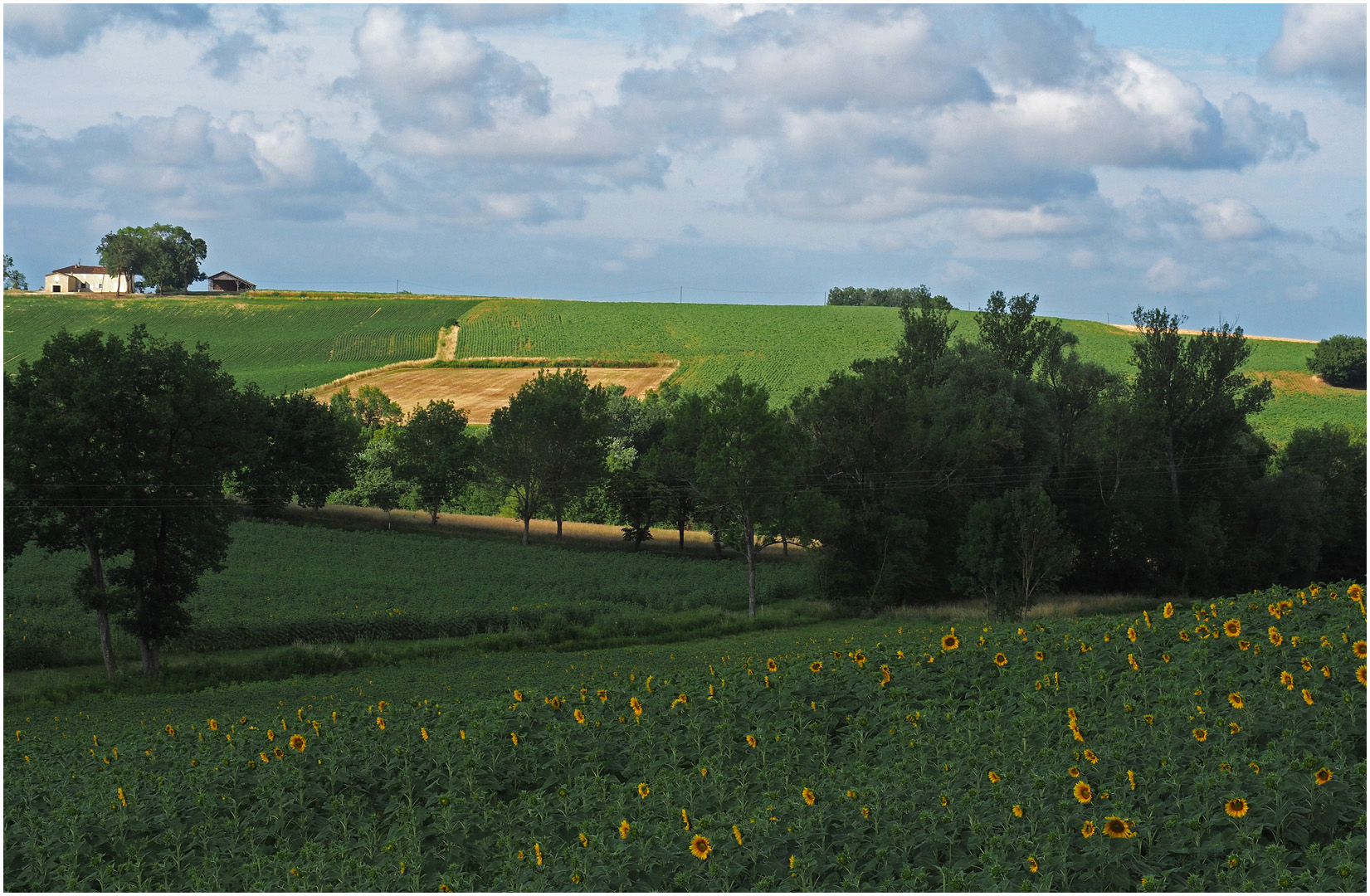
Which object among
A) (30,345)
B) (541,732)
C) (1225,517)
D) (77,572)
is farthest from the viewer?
(30,345)

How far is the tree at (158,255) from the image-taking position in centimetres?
12912

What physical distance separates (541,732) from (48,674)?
2419cm

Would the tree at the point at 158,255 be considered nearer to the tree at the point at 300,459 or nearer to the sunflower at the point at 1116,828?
the tree at the point at 300,459

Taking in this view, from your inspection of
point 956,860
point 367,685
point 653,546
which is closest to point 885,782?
point 956,860

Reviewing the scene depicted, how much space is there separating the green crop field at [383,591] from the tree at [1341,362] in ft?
230

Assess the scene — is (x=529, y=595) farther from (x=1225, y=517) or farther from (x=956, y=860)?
(x=956, y=860)

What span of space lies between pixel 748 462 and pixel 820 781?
34357 mm

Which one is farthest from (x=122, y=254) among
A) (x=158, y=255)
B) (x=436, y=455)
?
(x=436, y=455)

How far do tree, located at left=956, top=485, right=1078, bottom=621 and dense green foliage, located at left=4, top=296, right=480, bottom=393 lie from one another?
68.2 metres

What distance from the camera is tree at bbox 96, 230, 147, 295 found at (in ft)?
422

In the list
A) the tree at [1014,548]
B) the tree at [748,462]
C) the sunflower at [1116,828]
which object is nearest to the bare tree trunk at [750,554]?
the tree at [748,462]

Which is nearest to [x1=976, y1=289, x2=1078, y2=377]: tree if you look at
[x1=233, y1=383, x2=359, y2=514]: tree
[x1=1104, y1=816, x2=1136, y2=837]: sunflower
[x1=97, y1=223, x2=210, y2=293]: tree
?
[x1=233, y1=383, x2=359, y2=514]: tree

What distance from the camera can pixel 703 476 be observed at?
42656 mm

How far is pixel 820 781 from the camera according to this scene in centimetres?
811
